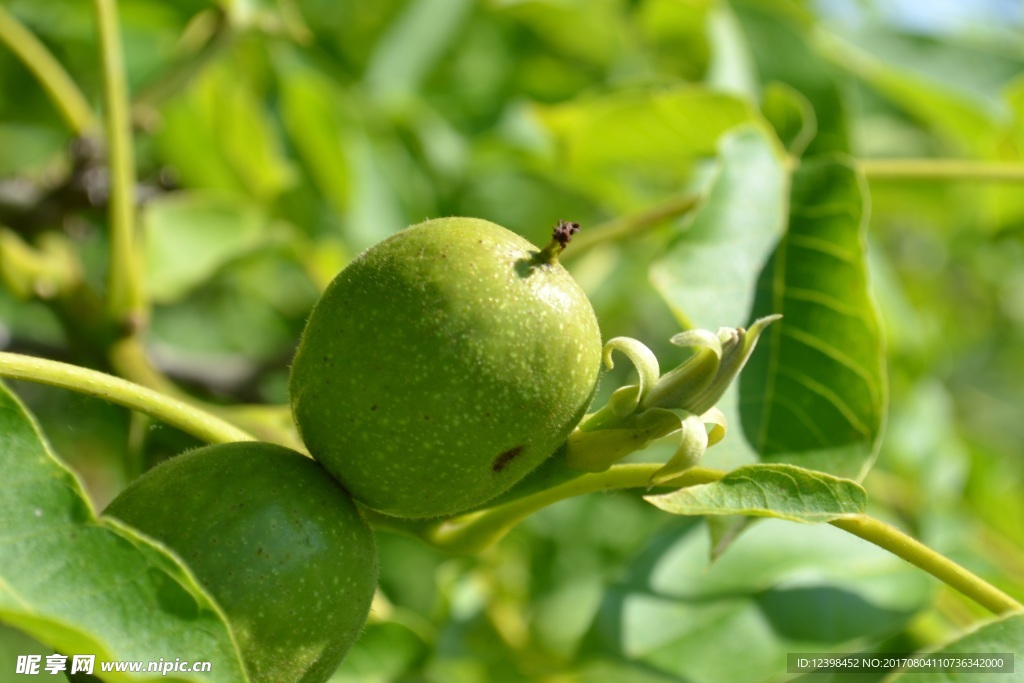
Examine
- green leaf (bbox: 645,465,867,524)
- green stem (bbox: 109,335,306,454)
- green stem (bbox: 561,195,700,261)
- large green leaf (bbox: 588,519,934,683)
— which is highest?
green stem (bbox: 561,195,700,261)

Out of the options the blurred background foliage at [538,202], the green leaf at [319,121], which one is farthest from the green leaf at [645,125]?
the green leaf at [319,121]

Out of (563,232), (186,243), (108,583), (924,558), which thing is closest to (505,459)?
(563,232)

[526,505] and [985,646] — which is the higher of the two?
[526,505]

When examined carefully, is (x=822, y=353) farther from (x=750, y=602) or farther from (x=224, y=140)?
(x=224, y=140)

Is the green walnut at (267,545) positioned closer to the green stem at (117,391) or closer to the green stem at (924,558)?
the green stem at (117,391)

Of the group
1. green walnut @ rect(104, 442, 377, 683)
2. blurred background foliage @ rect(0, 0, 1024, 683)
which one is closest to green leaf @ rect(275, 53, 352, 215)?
blurred background foliage @ rect(0, 0, 1024, 683)

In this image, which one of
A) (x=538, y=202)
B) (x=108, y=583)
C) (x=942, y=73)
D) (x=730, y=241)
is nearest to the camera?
(x=108, y=583)

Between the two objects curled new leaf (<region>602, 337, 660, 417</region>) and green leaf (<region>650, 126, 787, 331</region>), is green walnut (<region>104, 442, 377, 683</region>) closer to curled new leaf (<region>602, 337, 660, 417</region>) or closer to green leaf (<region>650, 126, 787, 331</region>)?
curled new leaf (<region>602, 337, 660, 417</region>)
